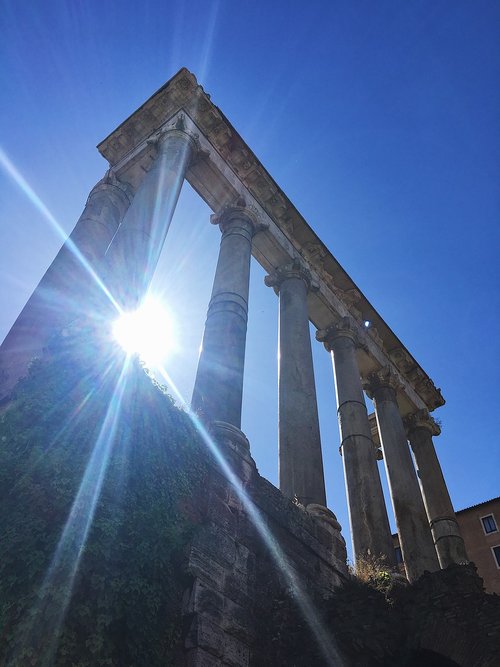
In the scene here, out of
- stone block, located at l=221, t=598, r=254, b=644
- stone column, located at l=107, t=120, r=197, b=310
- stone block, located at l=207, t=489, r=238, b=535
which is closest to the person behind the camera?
stone block, located at l=221, t=598, r=254, b=644

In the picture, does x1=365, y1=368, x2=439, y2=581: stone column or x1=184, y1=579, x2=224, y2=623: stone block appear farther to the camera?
x1=365, y1=368, x2=439, y2=581: stone column

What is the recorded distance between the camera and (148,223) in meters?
12.3

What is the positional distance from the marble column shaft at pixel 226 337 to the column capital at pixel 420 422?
11.4 m

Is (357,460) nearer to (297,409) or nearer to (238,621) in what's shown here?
(297,409)

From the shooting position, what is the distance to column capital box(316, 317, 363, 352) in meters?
19.1

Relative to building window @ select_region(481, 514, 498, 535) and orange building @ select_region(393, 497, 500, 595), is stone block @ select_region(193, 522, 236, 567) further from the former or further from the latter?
building window @ select_region(481, 514, 498, 535)

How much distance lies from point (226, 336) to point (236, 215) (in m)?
5.34

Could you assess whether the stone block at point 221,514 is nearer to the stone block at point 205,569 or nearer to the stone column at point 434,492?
the stone block at point 205,569

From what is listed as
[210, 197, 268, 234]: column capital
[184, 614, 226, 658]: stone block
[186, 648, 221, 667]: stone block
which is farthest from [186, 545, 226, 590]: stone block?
[210, 197, 268, 234]: column capital

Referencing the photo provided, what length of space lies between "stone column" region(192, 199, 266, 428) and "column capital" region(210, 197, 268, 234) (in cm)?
25

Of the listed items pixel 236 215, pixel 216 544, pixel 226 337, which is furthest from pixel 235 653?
pixel 236 215

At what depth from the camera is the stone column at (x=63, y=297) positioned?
892cm

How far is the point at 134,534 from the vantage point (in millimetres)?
6406

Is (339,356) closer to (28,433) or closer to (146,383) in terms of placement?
(146,383)
